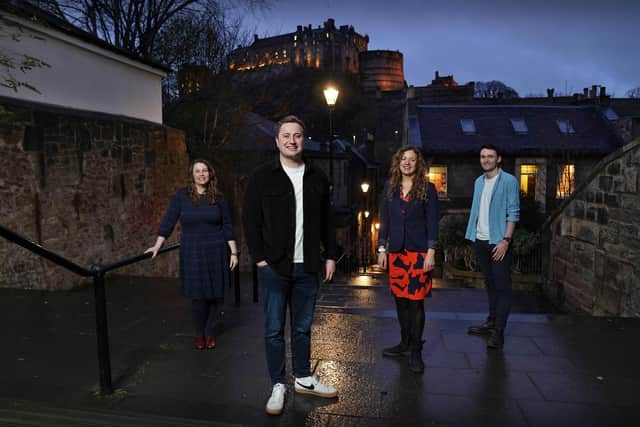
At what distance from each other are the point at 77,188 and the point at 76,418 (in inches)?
226

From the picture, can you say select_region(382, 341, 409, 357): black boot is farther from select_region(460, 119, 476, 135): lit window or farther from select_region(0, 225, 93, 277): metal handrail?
select_region(460, 119, 476, 135): lit window

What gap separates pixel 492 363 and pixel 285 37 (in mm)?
80278

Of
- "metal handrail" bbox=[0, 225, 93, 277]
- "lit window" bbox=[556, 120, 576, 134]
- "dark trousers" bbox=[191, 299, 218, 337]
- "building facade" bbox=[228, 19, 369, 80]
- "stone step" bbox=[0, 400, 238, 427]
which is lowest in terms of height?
"stone step" bbox=[0, 400, 238, 427]

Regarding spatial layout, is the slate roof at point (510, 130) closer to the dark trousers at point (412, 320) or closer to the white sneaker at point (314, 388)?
the dark trousers at point (412, 320)

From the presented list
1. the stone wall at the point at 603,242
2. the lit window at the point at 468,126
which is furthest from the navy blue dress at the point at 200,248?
the lit window at the point at 468,126

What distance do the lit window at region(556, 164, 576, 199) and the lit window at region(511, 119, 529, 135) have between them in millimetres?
2442

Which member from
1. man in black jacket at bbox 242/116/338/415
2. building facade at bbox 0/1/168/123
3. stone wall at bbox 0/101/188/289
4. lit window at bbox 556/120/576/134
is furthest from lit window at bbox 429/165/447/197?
man in black jacket at bbox 242/116/338/415

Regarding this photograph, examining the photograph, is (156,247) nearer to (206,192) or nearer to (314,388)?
(206,192)

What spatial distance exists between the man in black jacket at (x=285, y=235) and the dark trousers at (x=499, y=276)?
6.32ft

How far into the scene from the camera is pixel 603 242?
6.00 meters

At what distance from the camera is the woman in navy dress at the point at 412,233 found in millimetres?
3764

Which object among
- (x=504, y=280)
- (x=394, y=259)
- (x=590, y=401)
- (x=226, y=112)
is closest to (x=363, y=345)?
(x=394, y=259)

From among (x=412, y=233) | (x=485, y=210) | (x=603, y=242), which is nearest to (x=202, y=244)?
Answer: (x=412, y=233)

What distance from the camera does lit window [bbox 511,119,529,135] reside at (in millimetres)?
21766
